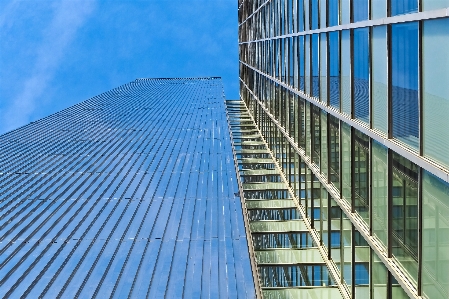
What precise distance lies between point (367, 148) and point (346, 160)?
8.14 feet

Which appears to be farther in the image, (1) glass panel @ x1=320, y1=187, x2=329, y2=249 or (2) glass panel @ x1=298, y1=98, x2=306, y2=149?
(2) glass panel @ x1=298, y1=98, x2=306, y2=149

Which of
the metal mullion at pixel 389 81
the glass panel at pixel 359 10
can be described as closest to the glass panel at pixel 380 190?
the metal mullion at pixel 389 81

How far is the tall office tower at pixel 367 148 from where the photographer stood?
10086 millimetres

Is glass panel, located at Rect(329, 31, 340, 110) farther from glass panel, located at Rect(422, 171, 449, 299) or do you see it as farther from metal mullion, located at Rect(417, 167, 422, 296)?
glass panel, located at Rect(422, 171, 449, 299)

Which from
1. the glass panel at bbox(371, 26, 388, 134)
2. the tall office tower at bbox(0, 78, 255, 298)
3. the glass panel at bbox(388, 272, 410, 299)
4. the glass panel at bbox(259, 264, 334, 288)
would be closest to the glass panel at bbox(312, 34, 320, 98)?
the tall office tower at bbox(0, 78, 255, 298)

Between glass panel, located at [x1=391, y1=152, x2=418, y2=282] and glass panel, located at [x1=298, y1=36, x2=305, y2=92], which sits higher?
glass panel, located at [x1=298, y1=36, x2=305, y2=92]

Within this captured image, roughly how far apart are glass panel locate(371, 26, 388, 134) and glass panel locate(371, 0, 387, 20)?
241 mm

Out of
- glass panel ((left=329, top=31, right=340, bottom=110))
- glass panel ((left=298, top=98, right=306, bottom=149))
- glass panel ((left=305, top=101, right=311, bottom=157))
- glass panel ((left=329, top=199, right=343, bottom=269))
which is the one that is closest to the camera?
glass panel ((left=329, top=31, right=340, bottom=110))

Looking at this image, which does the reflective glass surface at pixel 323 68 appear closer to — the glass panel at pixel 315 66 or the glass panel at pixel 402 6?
the glass panel at pixel 315 66

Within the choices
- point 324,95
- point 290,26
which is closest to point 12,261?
point 324,95

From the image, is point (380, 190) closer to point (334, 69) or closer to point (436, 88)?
point (436, 88)

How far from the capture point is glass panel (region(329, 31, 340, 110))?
1745 centimetres

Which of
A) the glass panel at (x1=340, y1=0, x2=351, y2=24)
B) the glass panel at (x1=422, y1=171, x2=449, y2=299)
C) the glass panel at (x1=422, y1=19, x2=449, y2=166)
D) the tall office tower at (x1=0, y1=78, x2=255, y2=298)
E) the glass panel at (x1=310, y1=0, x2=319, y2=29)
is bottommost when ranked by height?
the tall office tower at (x1=0, y1=78, x2=255, y2=298)

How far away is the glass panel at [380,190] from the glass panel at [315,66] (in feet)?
24.0
